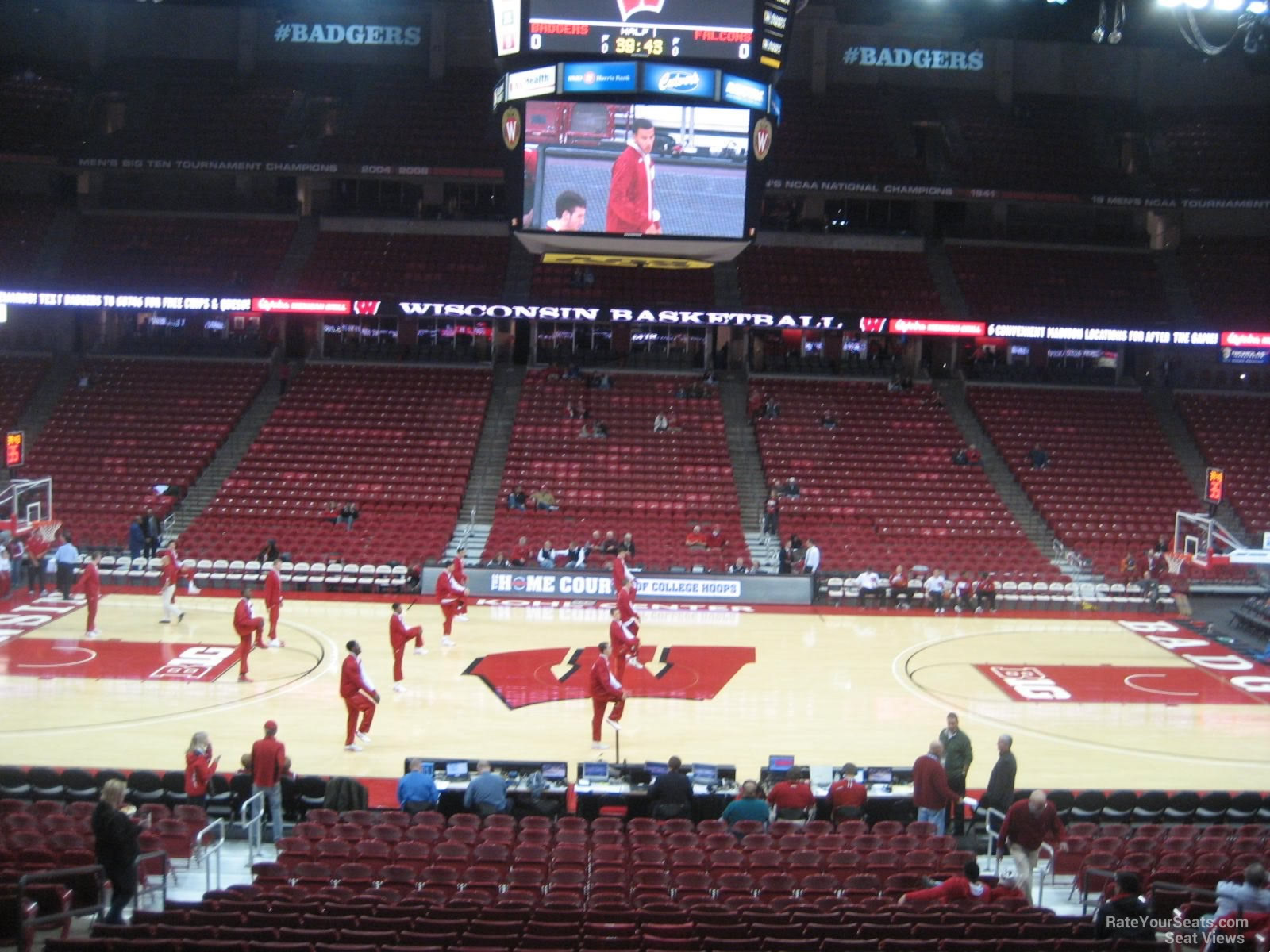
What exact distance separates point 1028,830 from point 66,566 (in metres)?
19.3

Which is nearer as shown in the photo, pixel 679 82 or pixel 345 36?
pixel 679 82

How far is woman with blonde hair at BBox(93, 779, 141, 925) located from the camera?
9422 millimetres

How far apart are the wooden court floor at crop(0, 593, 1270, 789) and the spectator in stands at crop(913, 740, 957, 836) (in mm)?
3186

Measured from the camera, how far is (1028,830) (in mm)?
11195

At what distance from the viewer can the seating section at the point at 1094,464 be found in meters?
29.6

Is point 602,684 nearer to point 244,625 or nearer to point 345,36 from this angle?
point 244,625

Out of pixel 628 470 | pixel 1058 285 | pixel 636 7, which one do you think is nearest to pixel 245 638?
pixel 636 7

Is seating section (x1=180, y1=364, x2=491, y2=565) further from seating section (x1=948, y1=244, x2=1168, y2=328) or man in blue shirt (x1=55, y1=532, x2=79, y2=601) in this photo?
seating section (x1=948, y1=244, x2=1168, y2=328)

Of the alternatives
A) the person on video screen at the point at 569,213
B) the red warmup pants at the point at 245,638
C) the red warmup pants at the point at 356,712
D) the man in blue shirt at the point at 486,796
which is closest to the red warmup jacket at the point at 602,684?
the red warmup pants at the point at 356,712

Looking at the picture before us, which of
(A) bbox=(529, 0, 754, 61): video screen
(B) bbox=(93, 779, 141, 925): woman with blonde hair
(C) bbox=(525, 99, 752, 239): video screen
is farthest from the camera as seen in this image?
(C) bbox=(525, 99, 752, 239): video screen

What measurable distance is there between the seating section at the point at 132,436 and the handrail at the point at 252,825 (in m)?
16.8

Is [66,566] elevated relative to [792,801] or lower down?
elevated

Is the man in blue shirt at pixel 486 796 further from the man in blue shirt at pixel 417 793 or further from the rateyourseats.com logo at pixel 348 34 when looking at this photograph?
the rateyourseats.com logo at pixel 348 34

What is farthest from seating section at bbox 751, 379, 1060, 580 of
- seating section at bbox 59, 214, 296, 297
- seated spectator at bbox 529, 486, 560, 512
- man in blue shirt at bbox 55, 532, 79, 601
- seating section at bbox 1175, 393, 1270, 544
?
man in blue shirt at bbox 55, 532, 79, 601
